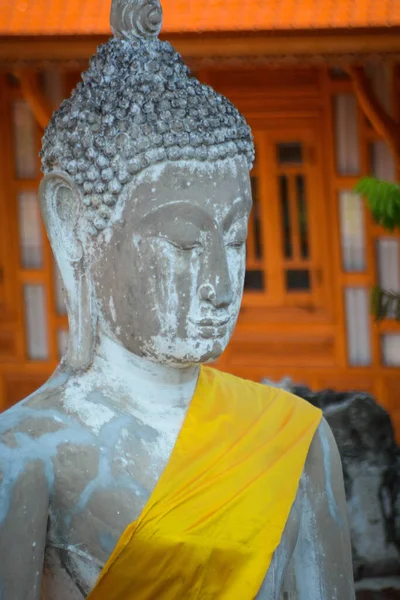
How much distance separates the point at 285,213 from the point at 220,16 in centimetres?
213

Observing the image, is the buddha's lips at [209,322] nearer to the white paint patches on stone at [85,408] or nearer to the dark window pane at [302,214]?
the white paint patches on stone at [85,408]

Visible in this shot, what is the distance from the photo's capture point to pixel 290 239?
8.17 meters

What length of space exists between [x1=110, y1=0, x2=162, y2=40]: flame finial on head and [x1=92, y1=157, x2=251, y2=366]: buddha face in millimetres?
316

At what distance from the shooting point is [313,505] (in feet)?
9.46

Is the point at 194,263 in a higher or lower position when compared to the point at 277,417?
higher

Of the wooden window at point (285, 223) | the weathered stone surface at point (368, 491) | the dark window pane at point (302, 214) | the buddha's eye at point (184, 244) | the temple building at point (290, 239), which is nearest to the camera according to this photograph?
the buddha's eye at point (184, 244)

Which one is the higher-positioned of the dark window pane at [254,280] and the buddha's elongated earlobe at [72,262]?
the buddha's elongated earlobe at [72,262]

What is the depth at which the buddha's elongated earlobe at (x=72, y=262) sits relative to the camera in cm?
274

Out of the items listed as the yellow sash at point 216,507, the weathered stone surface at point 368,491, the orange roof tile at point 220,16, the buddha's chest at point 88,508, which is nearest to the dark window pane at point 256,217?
the orange roof tile at point 220,16

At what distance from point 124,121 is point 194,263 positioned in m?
0.32

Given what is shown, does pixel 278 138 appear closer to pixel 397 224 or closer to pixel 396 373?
pixel 396 373

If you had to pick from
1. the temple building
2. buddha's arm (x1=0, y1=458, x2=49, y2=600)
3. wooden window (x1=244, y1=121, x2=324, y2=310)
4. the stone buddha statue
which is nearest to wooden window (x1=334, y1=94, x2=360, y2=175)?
the temple building

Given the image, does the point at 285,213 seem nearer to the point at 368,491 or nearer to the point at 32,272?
the point at 32,272

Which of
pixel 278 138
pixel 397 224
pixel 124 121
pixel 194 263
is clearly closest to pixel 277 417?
pixel 194 263
